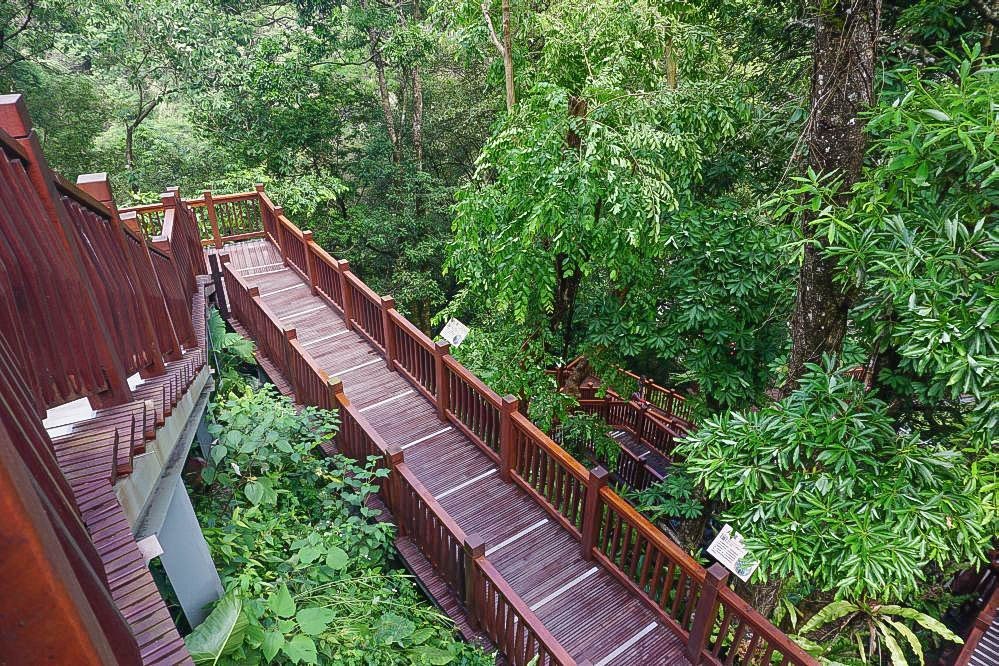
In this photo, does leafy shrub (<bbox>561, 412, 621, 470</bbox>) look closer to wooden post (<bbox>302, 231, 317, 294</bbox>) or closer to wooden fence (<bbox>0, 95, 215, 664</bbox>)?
wooden post (<bbox>302, 231, 317, 294</bbox>)

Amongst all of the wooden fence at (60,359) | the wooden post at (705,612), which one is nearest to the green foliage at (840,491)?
the wooden post at (705,612)

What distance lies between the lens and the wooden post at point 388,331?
748cm

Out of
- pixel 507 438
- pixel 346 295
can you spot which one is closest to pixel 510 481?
pixel 507 438

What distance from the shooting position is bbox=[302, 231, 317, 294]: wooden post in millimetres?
8906

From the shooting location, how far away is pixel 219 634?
3027 mm

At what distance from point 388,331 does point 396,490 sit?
8.24 feet

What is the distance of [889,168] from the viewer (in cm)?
267

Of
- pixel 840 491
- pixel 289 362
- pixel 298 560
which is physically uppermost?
pixel 840 491

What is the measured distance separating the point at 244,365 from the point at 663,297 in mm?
6282

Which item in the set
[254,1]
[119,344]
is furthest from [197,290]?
[254,1]

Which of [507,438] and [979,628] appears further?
[979,628]

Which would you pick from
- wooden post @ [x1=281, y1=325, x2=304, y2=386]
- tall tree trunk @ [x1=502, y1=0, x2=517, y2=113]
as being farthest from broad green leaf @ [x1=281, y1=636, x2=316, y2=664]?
tall tree trunk @ [x1=502, y1=0, x2=517, y2=113]

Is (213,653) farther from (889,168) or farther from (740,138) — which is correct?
(740,138)

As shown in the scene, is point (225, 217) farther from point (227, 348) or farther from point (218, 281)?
point (227, 348)
